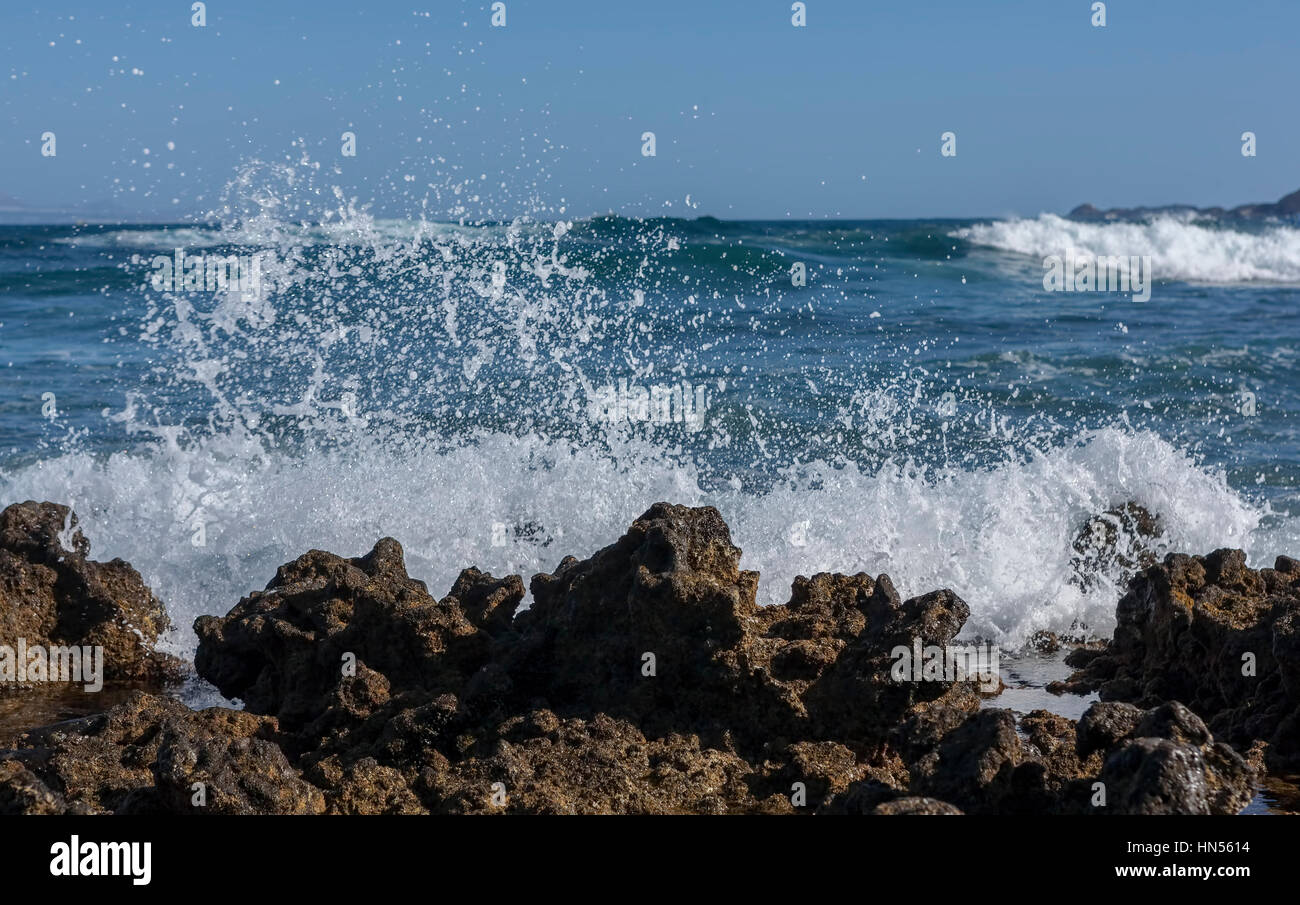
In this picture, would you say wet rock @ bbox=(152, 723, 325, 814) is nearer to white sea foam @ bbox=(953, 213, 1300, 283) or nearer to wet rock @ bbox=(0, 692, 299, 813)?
wet rock @ bbox=(0, 692, 299, 813)

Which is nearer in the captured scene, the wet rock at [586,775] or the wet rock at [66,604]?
the wet rock at [586,775]

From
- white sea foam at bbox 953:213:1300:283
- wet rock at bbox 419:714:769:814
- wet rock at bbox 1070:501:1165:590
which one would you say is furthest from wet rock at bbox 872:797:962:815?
white sea foam at bbox 953:213:1300:283

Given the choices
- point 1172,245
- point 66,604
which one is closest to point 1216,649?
point 66,604

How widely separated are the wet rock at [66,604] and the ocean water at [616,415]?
1.17 ft

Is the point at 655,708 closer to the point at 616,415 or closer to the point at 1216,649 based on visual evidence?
the point at 1216,649

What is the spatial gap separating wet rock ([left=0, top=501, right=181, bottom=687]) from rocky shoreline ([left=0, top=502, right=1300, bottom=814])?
44 millimetres

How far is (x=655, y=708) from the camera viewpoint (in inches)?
171

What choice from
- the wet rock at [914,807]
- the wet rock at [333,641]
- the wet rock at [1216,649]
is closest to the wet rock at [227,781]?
the wet rock at [333,641]

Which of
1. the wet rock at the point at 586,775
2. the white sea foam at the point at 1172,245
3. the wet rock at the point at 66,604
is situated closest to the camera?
the wet rock at the point at 586,775

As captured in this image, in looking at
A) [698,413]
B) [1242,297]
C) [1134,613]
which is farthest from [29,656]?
[1242,297]

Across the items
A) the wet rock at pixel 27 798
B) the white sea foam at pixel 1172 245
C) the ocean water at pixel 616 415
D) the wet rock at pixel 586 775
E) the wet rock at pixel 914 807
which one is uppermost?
the white sea foam at pixel 1172 245

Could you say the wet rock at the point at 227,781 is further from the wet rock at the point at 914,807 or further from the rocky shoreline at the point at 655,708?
Answer: the wet rock at the point at 914,807

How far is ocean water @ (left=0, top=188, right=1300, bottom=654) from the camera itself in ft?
23.8

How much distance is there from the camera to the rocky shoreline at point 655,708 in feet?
11.4
